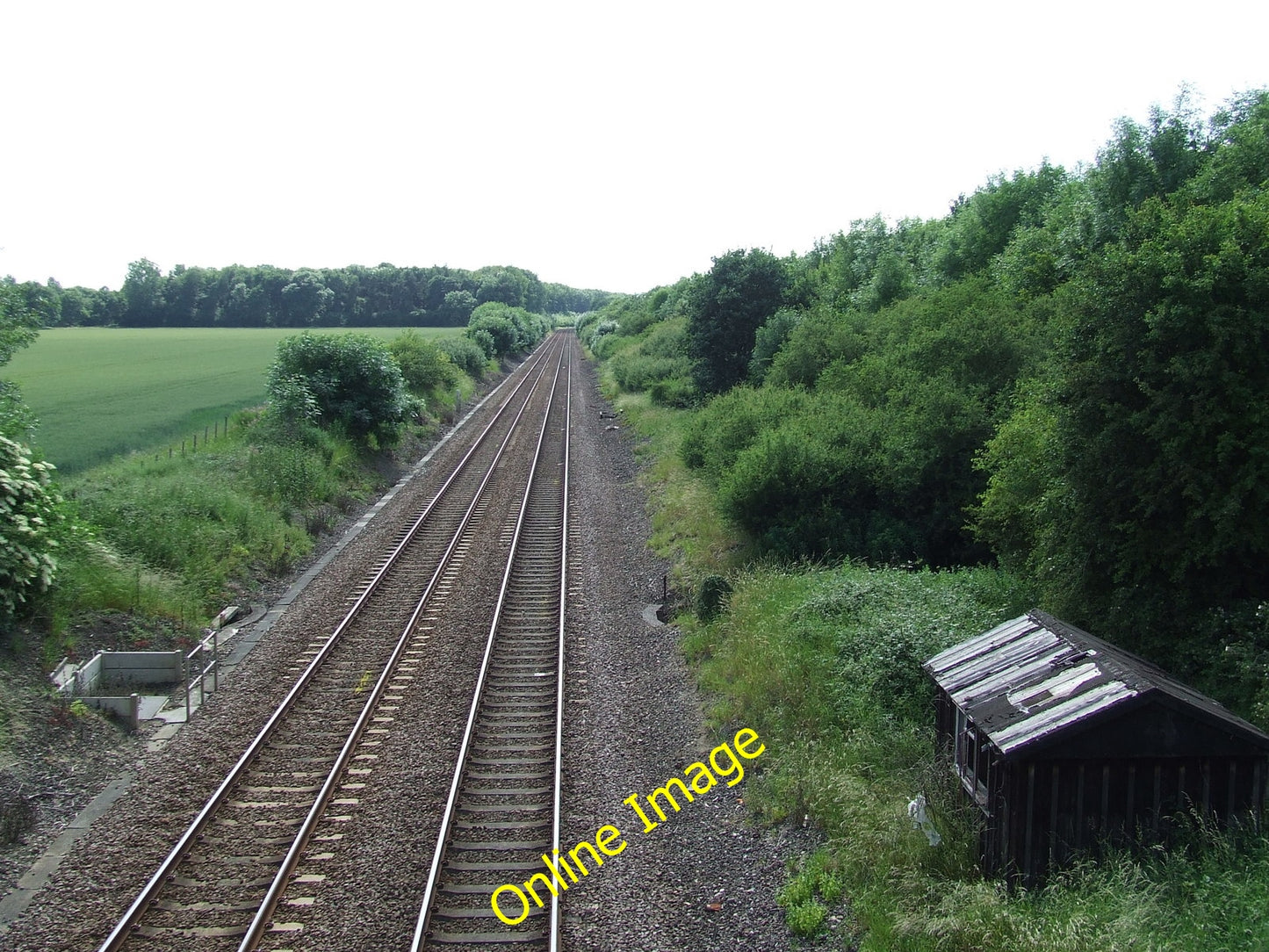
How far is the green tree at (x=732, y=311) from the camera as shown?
121 ft

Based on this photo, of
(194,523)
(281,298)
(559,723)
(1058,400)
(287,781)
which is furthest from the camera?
(281,298)

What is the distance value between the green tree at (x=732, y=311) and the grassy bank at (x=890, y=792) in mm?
21137

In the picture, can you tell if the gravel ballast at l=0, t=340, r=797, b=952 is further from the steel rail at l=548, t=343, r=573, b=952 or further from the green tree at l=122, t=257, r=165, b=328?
the green tree at l=122, t=257, r=165, b=328

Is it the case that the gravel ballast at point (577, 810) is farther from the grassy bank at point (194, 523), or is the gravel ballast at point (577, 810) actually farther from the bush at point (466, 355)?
the bush at point (466, 355)

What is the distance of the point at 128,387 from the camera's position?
4916cm

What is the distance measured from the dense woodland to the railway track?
23.8ft

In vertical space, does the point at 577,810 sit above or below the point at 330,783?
below

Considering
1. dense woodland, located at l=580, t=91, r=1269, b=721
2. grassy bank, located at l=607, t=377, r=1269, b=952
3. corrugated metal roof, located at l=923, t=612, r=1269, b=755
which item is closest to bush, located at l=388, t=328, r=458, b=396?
dense woodland, located at l=580, t=91, r=1269, b=721

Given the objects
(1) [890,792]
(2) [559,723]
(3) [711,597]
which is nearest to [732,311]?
(3) [711,597]

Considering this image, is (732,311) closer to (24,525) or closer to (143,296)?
(24,525)

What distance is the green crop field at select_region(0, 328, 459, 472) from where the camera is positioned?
30688 mm

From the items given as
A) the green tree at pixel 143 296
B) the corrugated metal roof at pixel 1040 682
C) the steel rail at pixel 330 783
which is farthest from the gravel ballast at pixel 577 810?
the green tree at pixel 143 296

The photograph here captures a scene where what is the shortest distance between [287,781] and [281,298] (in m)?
137

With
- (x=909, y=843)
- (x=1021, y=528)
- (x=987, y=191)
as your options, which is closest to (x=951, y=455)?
(x=1021, y=528)
